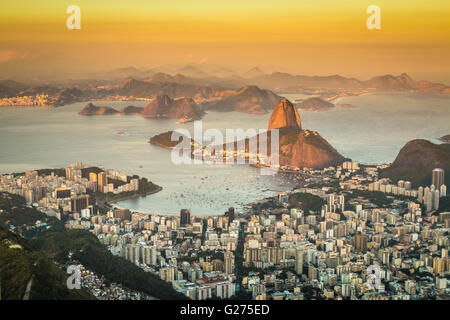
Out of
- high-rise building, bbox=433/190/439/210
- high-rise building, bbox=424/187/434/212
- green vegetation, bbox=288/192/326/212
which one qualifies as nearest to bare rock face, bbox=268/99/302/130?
green vegetation, bbox=288/192/326/212

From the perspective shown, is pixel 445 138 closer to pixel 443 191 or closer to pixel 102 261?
pixel 443 191

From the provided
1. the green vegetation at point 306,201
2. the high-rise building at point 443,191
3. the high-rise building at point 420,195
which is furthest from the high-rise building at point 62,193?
the high-rise building at point 443,191

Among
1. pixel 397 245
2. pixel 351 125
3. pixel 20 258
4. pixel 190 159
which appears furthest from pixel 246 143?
pixel 20 258

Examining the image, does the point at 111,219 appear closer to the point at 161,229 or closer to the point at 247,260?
the point at 161,229

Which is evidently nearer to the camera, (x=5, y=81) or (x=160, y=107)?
(x=5, y=81)

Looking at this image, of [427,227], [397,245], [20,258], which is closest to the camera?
[20,258]

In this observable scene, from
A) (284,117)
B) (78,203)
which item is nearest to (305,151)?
(284,117)
